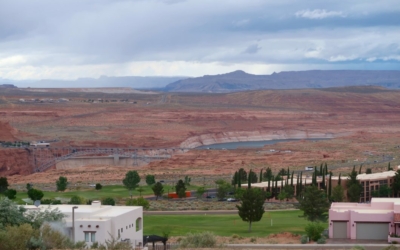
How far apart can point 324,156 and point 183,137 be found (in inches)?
1319

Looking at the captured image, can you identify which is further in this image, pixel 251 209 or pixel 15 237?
pixel 251 209

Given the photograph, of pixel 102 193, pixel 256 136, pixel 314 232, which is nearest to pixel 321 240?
pixel 314 232

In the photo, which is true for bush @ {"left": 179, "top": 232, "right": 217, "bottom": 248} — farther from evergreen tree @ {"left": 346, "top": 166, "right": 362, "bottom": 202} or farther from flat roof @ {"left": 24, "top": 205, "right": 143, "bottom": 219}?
evergreen tree @ {"left": 346, "top": 166, "right": 362, "bottom": 202}

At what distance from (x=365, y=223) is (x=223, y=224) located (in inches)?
310

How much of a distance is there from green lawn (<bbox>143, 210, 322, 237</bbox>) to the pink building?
1651mm

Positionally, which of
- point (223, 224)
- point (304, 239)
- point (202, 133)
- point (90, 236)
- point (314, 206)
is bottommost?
point (223, 224)

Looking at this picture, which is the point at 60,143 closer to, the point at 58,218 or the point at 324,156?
the point at 324,156

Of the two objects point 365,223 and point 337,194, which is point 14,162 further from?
point 365,223

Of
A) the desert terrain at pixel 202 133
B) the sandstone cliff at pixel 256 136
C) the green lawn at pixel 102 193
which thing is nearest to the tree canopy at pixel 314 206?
the green lawn at pixel 102 193

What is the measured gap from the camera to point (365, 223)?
32.9m

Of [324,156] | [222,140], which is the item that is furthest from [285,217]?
[222,140]

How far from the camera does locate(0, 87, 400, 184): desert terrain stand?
80.1m

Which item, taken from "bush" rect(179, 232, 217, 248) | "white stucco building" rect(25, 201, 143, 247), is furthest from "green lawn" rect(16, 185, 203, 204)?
"bush" rect(179, 232, 217, 248)

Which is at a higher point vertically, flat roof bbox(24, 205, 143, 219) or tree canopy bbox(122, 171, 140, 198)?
flat roof bbox(24, 205, 143, 219)
